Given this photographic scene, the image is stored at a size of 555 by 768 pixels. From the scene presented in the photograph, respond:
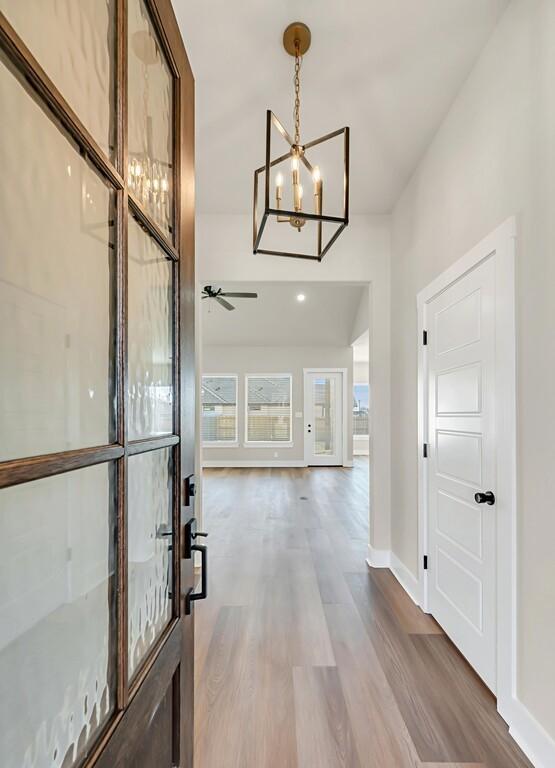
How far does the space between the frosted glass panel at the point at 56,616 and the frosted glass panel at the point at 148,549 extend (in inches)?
4.0

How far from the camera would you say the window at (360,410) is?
1259cm

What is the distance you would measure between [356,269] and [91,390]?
11.2 feet

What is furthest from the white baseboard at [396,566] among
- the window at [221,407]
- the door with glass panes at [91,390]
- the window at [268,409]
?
the window at [221,407]

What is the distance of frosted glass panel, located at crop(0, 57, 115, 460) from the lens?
0.51 metres

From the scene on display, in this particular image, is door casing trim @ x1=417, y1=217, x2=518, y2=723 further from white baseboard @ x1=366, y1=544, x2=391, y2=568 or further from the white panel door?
white baseboard @ x1=366, y1=544, x2=391, y2=568

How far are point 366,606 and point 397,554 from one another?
2.21ft

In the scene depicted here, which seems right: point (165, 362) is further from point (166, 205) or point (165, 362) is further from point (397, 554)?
point (397, 554)

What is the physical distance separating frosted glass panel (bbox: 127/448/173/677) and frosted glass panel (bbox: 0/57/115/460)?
21cm

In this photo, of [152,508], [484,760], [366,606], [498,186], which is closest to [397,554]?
[366,606]

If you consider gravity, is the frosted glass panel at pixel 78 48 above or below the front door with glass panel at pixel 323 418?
above

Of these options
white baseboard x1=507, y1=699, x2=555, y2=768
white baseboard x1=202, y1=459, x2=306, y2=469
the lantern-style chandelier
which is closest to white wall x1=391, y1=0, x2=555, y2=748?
white baseboard x1=507, y1=699, x2=555, y2=768

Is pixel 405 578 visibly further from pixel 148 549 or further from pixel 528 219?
pixel 148 549

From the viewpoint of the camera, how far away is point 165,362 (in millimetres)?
1064

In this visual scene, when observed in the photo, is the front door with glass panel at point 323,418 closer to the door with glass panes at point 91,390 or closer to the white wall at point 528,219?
the white wall at point 528,219
